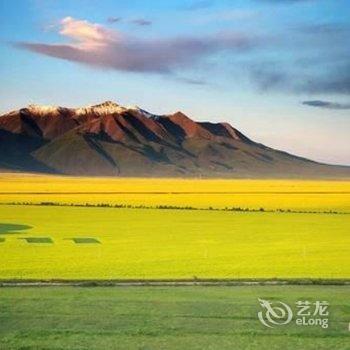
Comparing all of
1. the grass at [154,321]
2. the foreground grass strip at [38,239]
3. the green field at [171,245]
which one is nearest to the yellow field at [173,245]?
the green field at [171,245]

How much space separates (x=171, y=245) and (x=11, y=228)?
49.3 ft

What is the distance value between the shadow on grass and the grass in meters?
25.7

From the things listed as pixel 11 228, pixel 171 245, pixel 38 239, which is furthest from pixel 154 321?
pixel 11 228

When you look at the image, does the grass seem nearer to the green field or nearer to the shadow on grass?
the green field

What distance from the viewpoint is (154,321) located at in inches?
622

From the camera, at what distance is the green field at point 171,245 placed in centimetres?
2775

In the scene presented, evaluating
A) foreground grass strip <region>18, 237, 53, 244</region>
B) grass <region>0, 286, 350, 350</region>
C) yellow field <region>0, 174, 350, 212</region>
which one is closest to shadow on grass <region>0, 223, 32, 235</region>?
foreground grass strip <region>18, 237, 53, 244</region>

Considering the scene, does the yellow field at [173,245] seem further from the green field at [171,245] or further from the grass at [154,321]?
the grass at [154,321]

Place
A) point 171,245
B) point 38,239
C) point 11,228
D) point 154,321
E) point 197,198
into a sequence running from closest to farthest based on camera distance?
point 154,321, point 171,245, point 38,239, point 11,228, point 197,198

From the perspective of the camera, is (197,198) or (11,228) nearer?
(11,228)

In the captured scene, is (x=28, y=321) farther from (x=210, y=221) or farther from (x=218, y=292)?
(x=210, y=221)

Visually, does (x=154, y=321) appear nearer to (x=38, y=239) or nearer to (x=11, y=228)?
(x=38, y=239)

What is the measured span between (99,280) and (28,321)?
8.49 metres

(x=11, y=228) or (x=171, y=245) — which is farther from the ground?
(x=171, y=245)
